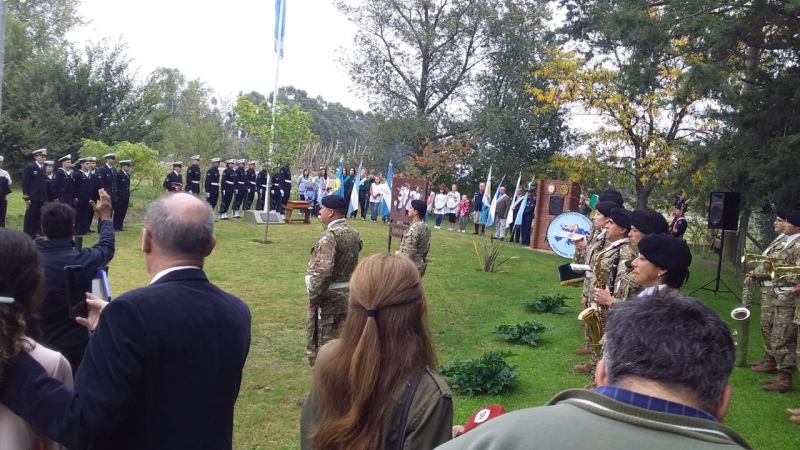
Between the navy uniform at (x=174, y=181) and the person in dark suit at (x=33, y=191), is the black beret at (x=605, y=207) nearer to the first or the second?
the person in dark suit at (x=33, y=191)

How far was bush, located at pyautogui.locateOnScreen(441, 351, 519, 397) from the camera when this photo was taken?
6508mm

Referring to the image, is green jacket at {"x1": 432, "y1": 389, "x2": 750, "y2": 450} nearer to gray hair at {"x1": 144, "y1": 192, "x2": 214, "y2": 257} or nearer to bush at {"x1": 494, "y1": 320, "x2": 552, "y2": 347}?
gray hair at {"x1": 144, "y1": 192, "x2": 214, "y2": 257}

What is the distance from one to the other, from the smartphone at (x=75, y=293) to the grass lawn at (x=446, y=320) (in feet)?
8.73

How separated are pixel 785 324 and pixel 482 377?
3.51 meters

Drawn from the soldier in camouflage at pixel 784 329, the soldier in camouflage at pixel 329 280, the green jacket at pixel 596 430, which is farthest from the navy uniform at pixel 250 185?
the green jacket at pixel 596 430

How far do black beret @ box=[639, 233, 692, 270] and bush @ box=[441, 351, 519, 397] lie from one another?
2474mm

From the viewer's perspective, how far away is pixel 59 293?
362cm

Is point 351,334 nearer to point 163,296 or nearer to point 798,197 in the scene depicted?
point 163,296

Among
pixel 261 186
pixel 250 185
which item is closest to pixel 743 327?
pixel 250 185

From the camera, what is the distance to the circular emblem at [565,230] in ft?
36.9

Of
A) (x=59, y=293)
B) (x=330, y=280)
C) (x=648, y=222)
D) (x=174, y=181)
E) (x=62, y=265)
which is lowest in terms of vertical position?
(x=330, y=280)

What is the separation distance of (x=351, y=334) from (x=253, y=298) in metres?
8.06

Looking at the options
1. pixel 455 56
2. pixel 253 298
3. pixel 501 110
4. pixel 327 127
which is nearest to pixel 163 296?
pixel 253 298

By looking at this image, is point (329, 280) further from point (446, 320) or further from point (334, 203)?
point (446, 320)
